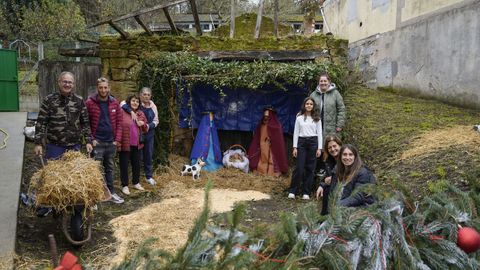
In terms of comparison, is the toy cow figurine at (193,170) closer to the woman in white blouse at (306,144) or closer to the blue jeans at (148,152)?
the blue jeans at (148,152)

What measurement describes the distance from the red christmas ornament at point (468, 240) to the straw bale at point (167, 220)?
1.90 metres

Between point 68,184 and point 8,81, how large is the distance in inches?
322

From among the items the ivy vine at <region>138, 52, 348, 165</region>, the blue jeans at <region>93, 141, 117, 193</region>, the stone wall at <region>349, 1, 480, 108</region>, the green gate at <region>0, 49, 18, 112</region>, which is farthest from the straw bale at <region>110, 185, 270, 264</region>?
the green gate at <region>0, 49, 18, 112</region>

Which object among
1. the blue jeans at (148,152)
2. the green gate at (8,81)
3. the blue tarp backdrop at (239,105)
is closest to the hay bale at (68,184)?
the blue jeans at (148,152)

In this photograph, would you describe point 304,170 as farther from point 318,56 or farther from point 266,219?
point 318,56

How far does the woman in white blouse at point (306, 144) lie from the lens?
6.36 m

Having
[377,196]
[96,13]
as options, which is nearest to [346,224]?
[377,196]

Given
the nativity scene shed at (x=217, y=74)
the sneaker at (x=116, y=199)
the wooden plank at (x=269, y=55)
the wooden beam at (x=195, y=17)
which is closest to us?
the sneaker at (x=116, y=199)

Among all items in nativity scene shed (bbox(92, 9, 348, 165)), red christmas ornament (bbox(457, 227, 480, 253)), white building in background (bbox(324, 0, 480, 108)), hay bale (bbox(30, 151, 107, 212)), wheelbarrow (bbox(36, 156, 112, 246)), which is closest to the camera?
red christmas ornament (bbox(457, 227, 480, 253))

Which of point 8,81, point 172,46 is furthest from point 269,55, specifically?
point 8,81

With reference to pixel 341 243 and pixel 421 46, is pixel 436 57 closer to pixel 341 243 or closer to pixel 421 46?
pixel 421 46

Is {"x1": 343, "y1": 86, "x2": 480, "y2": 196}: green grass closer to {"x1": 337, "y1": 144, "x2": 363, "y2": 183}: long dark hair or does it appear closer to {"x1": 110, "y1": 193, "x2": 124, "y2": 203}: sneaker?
{"x1": 337, "y1": 144, "x2": 363, "y2": 183}: long dark hair

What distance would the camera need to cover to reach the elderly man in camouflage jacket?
452 centimetres

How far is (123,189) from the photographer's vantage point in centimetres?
A: 632
